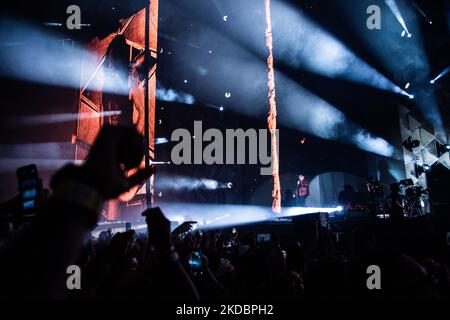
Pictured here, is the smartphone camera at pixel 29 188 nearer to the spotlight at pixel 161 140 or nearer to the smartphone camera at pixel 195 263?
the smartphone camera at pixel 195 263

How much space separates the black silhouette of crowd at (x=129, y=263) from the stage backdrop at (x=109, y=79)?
20.9 ft

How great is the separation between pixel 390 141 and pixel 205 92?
9585 mm

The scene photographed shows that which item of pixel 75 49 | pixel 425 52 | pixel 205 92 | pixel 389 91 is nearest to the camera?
pixel 75 49

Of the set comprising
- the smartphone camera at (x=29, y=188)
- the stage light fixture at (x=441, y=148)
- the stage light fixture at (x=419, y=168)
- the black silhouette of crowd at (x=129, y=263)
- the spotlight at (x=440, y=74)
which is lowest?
the black silhouette of crowd at (x=129, y=263)

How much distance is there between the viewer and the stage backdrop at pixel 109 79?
29.4 feet

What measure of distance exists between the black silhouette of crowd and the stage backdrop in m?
6.36

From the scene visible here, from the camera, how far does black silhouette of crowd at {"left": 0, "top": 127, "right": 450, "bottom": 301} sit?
64 cm

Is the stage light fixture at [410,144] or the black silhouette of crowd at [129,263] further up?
the stage light fixture at [410,144]

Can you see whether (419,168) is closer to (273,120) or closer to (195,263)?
(273,120)

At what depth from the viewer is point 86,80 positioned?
29.4 ft

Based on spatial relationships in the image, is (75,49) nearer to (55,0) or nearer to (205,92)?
(55,0)

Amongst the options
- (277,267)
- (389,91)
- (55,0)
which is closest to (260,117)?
(389,91)

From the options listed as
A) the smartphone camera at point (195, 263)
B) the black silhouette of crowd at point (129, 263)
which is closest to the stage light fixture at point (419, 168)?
the black silhouette of crowd at point (129, 263)

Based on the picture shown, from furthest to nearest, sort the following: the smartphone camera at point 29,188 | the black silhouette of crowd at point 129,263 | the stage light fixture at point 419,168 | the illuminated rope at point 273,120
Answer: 1. the illuminated rope at point 273,120
2. the stage light fixture at point 419,168
3. the smartphone camera at point 29,188
4. the black silhouette of crowd at point 129,263
